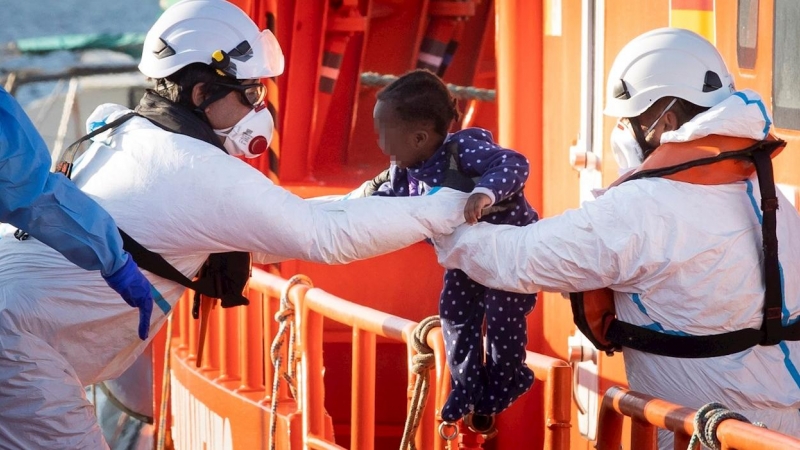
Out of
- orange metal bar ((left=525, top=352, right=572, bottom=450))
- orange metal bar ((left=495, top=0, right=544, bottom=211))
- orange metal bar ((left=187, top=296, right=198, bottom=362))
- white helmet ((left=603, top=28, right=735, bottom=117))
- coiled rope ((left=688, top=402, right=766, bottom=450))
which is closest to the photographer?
coiled rope ((left=688, top=402, right=766, bottom=450))

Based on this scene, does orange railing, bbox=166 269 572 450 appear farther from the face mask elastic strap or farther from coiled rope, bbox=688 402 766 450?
the face mask elastic strap

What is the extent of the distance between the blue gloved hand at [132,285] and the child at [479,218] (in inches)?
34.2

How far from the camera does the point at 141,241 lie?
3.46 m

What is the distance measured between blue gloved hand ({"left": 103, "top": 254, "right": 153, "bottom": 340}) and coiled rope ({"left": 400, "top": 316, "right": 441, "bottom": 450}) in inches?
41.2

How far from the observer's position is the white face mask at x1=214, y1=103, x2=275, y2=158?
3740mm

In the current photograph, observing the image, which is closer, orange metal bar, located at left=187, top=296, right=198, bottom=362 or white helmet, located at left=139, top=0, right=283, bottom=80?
white helmet, located at left=139, top=0, right=283, bottom=80

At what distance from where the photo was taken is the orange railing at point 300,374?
12.5 feet

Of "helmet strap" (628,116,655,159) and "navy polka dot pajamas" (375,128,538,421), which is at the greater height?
"helmet strap" (628,116,655,159)

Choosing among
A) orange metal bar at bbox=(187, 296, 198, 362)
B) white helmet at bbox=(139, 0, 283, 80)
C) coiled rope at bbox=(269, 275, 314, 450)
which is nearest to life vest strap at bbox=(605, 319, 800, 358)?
white helmet at bbox=(139, 0, 283, 80)

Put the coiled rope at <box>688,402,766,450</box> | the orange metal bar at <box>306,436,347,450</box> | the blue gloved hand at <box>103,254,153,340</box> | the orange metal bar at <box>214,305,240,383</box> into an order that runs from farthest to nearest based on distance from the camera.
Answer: the orange metal bar at <box>214,305,240,383</box>, the orange metal bar at <box>306,436,347,450</box>, the blue gloved hand at <box>103,254,153,340</box>, the coiled rope at <box>688,402,766,450</box>

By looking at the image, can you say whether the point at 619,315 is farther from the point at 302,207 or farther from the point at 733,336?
the point at 302,207

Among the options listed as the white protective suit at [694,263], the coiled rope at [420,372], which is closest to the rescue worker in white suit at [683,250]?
the white protective suit at [694,263]

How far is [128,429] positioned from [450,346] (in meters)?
8.36

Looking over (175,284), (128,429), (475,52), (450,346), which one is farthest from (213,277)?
(128,429)
